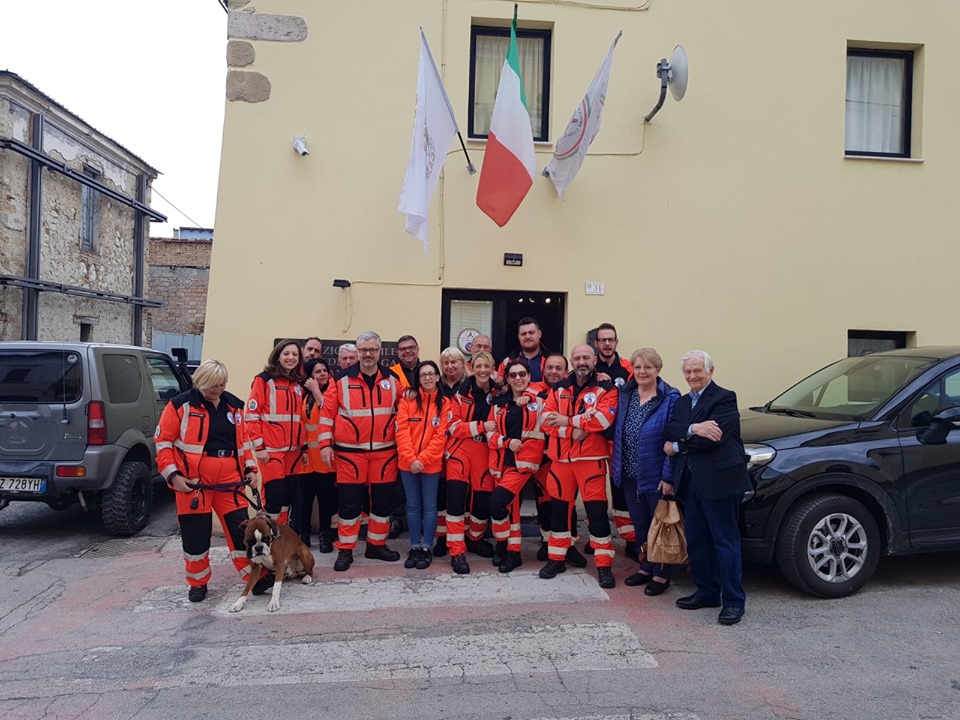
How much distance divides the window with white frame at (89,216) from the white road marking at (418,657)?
15872 mm

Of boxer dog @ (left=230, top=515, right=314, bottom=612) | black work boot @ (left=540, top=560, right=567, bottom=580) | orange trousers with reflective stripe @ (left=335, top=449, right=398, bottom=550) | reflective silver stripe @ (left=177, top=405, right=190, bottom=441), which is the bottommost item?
black work boot @ (left=540, top=560, right=567, bottom=580)

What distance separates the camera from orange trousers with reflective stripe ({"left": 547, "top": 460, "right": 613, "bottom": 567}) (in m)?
5.34

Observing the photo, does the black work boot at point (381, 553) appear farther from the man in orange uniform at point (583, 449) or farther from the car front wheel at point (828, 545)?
the car front wheel at point (828, 545)

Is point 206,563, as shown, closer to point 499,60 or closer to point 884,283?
point 499,60

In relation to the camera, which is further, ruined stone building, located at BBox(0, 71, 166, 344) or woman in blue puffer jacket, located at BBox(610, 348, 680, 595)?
ruined stone building, located at BBox(0, 71, 166, 344)

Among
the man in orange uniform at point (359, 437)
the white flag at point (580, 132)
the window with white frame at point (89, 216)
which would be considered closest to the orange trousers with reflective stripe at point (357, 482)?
the man in orange uniform at point (359, 437)

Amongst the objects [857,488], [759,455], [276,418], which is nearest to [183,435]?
[276,418]

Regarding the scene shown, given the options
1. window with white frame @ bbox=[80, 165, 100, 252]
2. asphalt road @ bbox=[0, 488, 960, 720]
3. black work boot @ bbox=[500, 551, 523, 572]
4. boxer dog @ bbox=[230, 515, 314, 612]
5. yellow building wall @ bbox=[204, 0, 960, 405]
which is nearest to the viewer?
asphalt road @ bbox=[0, 488, 960, 720]

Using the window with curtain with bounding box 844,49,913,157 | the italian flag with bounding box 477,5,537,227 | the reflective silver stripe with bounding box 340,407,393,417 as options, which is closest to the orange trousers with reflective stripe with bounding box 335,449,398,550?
the reflective silver stripe with bounding box 340,407,393,417

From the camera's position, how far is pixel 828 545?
195 inches

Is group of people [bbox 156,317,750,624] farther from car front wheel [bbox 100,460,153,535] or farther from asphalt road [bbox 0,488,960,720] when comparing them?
car front wheel [bbox 100,460,153,535]

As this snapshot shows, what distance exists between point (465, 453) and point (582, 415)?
42.5 inches

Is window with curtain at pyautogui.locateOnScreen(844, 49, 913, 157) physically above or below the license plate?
above

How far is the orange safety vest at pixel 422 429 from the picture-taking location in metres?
5.66
